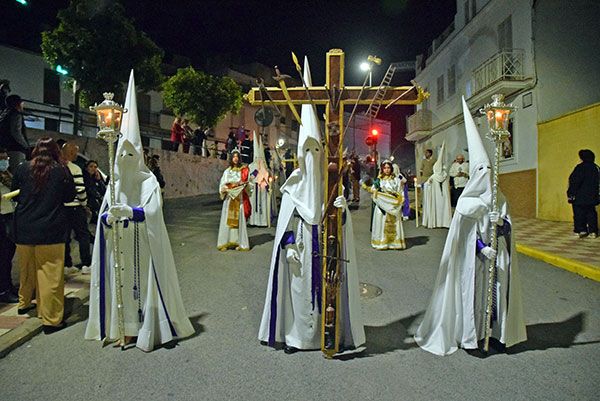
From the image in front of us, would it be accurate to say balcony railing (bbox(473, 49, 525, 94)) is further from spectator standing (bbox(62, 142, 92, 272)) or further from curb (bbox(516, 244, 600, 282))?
spectator standing (bbox(62, 142, 92, 272))

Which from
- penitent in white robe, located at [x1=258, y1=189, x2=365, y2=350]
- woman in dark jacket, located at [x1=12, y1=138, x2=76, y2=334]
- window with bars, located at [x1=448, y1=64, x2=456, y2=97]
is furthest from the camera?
window with bars, located at [x1=448, y1=64, x2=456, y2=97]

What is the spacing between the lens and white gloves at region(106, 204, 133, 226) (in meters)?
3.86

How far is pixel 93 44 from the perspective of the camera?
1656 centimetres

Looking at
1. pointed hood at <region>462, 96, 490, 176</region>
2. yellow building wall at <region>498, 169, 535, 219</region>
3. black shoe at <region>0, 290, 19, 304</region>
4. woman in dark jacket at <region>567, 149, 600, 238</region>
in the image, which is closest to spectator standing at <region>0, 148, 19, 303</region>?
black shoe at <region>0, 290, 19, 304</region>

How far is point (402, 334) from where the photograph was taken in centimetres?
442

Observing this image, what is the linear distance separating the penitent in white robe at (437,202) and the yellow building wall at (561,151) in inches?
162

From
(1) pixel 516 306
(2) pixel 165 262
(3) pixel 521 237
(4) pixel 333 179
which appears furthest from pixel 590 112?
(2) pixel 165 262

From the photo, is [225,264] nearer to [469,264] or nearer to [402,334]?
[402,334]

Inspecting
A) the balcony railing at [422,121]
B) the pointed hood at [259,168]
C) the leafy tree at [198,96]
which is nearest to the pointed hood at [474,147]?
the pointed hood at [259,168]

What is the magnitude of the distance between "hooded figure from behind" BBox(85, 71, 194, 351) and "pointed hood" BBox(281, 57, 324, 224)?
1.50m

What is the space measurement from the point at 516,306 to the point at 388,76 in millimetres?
2596

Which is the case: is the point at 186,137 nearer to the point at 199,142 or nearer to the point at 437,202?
the point at 199,142

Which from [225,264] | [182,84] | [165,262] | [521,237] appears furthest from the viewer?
[182,84]

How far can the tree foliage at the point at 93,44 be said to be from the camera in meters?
16.4
